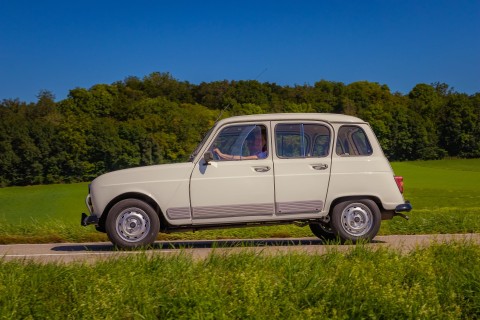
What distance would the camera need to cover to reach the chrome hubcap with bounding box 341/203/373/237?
33.3ft

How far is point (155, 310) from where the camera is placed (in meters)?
5.54

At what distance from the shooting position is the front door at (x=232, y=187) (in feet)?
32.4

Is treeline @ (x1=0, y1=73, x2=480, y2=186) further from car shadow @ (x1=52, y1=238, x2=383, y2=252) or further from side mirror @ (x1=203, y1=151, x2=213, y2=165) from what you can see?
side mirror @ (x1=203, y1=151, x2=213, y2=165)

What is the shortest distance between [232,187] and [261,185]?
406mm

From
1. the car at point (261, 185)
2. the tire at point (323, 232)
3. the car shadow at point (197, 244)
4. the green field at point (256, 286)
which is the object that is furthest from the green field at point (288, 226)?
the green field at point (256, 286)

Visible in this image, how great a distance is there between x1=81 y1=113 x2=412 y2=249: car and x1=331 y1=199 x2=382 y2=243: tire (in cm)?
1

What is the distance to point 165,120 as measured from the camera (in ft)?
343

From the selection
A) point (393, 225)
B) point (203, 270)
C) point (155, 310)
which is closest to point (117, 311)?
point (155, 310)

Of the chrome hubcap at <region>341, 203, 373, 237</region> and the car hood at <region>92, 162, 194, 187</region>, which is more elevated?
the car hood at <region>92, 162, 194, 187</region>

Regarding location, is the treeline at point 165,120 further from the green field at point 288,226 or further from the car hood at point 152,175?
the car hood at point 152,175

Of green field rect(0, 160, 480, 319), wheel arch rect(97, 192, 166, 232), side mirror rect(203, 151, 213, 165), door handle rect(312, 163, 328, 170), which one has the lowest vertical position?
green field rect(0, 160, 480, 319)

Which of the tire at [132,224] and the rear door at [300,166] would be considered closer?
the tire at [132,224]

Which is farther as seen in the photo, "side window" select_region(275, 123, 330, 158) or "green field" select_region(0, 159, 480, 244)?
"green field" select_region(0, 159, 480, 244)

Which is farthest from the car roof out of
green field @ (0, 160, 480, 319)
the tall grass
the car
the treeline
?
the treeline
